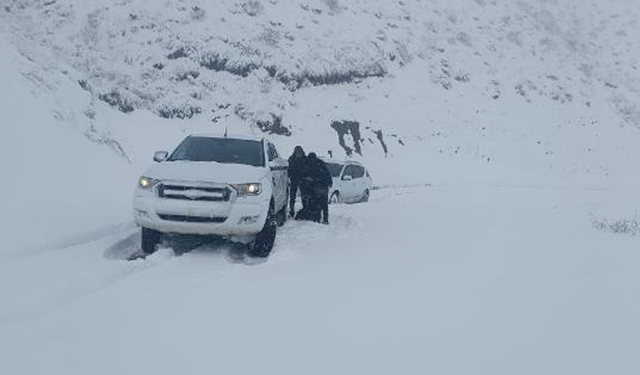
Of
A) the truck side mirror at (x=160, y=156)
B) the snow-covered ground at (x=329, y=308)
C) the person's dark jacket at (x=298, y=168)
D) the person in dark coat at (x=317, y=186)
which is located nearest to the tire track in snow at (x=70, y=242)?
the snow-covered ground at (x=329, y=308)

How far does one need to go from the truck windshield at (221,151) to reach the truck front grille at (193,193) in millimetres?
1450

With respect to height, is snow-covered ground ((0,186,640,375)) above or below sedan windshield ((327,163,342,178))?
below

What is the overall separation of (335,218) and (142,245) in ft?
18.9

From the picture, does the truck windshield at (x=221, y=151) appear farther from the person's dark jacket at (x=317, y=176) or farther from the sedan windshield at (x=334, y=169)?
the sedan windshield at (x=334, y=169)

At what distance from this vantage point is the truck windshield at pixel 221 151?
406 inches

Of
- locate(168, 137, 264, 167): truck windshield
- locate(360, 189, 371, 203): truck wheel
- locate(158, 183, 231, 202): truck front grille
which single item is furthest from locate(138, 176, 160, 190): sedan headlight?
locate(360, 189, 371, 203): truck wheel

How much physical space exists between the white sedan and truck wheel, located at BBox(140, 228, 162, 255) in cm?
913

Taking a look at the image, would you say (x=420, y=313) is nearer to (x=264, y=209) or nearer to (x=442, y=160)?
(x=264, y=209)

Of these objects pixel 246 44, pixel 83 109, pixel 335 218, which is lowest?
pixel 335 218

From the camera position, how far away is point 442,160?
29031mm

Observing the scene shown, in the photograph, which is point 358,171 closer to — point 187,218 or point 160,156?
point 160,156

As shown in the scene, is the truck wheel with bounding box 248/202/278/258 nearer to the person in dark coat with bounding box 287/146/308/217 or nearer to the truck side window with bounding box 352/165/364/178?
the person in dark coat with bounding box 287/146/308/217

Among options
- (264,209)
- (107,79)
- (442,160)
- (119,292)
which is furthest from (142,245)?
(442,160)

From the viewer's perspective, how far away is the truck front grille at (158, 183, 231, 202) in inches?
345
